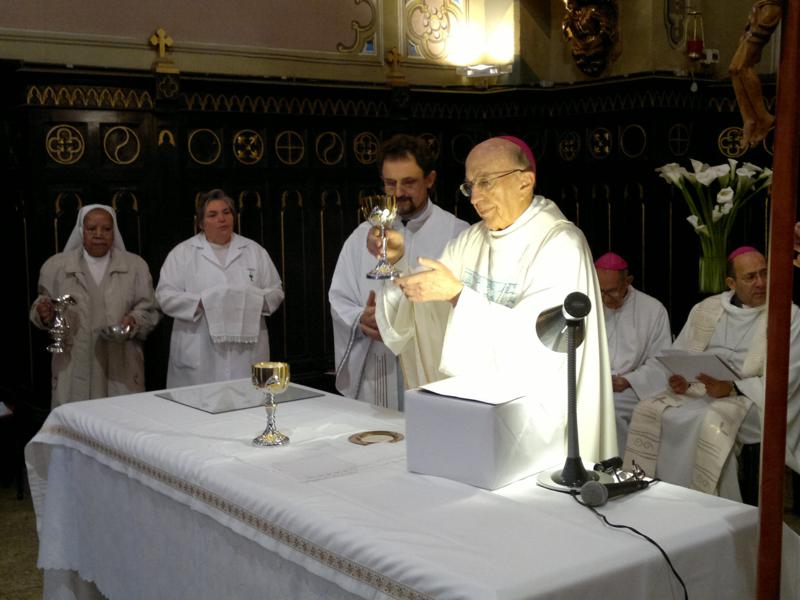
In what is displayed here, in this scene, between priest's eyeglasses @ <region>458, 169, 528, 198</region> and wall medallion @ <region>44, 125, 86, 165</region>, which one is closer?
priest's eyeglasses @ <region>458, 169, 528, 198</region>

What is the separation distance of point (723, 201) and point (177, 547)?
4.12m

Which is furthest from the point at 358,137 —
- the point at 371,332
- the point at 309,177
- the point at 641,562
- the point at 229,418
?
the point at 641,562

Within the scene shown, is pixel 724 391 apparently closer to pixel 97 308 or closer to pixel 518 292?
pixel 518 292

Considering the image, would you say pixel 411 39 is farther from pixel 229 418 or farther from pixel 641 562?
pixel 641 562

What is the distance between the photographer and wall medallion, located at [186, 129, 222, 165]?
7.65m

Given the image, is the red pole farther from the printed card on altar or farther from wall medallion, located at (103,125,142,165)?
wall medallion, located at (103,125,142,165)

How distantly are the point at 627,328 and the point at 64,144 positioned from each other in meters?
4.04

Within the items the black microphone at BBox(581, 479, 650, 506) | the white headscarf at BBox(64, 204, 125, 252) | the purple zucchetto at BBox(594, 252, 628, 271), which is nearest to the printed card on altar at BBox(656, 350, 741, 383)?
the purple zucchetto at BBox(594, 252, 628, 271)

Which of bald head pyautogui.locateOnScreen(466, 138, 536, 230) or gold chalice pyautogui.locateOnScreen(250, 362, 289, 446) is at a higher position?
bald head pyautogui.locateOnScreen(466, 138, 536, 230)

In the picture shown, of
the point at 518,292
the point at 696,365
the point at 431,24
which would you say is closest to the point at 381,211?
the point at 518,292

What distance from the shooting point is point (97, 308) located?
648cm

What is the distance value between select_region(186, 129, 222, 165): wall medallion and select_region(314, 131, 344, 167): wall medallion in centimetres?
81

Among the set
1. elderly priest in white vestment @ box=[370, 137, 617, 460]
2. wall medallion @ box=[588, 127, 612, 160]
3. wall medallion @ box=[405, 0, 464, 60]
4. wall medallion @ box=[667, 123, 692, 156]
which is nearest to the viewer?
elderly priest in white vestment @ box=[370, 137, 617, 460]

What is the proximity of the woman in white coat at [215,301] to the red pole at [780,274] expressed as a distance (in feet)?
14.9
